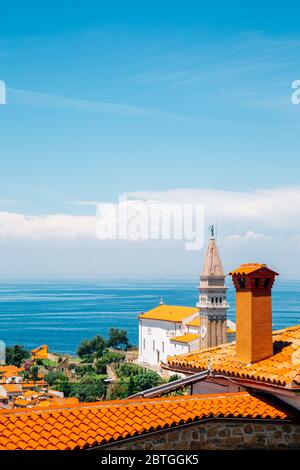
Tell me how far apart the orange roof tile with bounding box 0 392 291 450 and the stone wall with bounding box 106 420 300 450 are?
9 centimetres

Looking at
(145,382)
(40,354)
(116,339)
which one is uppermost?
(145,382)

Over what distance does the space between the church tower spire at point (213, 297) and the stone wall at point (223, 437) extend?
133ft

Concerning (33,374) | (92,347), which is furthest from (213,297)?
(92,347)

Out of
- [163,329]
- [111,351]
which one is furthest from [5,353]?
[163,329]

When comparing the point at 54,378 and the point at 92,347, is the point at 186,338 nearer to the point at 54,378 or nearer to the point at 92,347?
the point at 54,378

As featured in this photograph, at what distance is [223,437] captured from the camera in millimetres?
6461

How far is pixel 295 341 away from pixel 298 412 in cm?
144

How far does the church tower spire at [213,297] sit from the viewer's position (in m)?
47.6

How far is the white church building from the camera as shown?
4784 cm

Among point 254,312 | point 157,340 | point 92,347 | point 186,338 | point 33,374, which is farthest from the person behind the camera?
point 92,347

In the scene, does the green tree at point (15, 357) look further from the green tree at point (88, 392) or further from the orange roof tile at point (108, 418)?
the orange roof tile at point (108, 418)

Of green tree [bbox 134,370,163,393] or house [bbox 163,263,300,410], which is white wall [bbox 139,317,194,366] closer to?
green tree [bbox 134,370,163,393]

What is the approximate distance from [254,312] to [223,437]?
1.72m

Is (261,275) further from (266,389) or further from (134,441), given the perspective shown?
(134,441)
